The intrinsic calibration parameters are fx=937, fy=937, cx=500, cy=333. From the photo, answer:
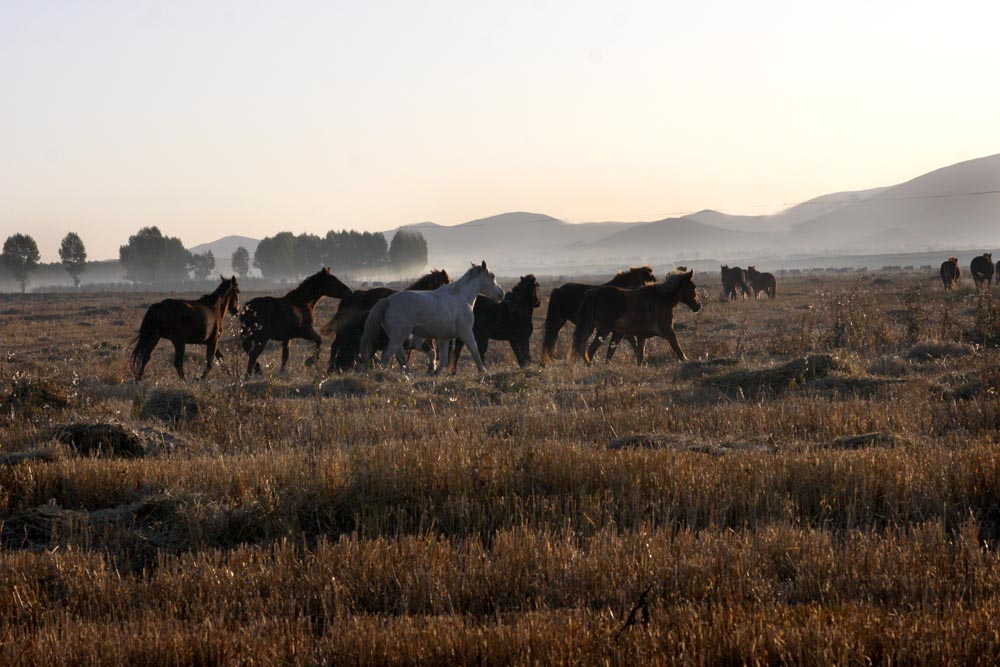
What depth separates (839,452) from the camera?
7.66m

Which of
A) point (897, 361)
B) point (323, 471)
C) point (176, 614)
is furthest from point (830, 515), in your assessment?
point (897, 361)

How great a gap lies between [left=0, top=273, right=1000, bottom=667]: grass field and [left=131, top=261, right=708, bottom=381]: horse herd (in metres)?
5.15

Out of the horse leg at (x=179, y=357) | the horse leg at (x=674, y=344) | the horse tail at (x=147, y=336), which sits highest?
the horse tail at (x=147, y=336)

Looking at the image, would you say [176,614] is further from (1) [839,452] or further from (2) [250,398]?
(2) [250,398]

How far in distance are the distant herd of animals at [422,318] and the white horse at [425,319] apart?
2 cm

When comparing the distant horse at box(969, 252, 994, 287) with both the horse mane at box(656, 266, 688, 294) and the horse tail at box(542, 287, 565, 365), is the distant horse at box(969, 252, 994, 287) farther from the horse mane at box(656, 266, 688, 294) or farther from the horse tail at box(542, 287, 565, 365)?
the horse tail at box(542, 287, 565, 365)

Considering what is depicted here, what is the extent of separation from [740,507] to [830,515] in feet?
1.96

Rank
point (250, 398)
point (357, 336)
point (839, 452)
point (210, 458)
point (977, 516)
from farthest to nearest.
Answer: point (357, 336)
point (250, 398)
point (210, 458)
point (839, 452)
point (977, 516)

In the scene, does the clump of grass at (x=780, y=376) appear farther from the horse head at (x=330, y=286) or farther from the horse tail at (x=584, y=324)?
the horse head at (x=330, y=286)

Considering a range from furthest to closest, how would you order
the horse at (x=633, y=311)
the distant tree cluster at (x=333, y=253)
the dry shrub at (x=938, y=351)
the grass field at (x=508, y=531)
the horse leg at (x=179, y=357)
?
the distant tree cluster at (x=333, y=253) → the horse at (x=633, y=311) → the horse leg at (x=179, y=357) → the dry shrub at (x=938, y=351) → the grass field at (x=508, y=531)

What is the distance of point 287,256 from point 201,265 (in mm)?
→ 20084

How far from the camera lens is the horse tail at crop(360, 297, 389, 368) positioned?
640 inches

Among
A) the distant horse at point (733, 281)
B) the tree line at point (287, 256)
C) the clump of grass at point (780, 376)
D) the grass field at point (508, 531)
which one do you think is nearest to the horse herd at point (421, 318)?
the clump of grass at point (780, 376)

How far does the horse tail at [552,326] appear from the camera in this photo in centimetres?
1952
